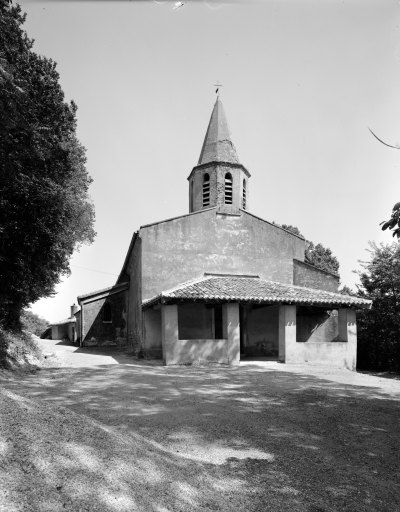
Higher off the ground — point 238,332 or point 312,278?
point 312,278

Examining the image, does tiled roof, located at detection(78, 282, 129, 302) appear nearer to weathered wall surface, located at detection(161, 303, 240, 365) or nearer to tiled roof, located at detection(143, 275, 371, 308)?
tiled roof, located at detection(143, 275, 371, 308)

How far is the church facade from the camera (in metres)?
15.9

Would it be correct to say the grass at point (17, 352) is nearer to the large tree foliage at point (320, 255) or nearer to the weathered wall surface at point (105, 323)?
the weathered wall surface at point (105, 323)

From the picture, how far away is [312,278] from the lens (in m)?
21.0

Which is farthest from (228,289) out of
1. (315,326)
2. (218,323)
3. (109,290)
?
(109,290)

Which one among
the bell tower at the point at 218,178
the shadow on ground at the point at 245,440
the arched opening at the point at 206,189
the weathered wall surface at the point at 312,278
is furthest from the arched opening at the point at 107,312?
the shadow on ground at the point at 245,440

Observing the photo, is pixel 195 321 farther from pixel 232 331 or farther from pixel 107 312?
pixel 107 312

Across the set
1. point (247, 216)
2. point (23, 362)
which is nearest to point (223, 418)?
point (23, 362)

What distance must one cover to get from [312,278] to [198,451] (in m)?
16.9

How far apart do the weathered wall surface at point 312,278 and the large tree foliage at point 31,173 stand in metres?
11.8

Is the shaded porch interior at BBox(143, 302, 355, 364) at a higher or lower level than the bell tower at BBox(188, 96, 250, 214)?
lower

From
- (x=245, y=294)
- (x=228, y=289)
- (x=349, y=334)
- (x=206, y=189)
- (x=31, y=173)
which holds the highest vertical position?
(x=206, y=189)

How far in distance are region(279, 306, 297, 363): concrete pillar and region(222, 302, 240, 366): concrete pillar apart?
1.95 meters

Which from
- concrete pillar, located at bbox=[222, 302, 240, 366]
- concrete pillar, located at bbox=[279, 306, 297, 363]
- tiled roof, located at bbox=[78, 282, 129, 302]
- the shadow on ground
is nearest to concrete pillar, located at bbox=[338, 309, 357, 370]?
concrete pillar, located at bbox=[279, 306, 297, 363]
